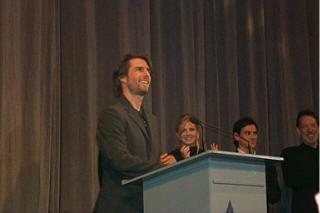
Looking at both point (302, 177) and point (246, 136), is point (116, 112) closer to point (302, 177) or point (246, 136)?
point (246, 136)

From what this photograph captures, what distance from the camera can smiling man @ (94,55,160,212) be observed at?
3.44m

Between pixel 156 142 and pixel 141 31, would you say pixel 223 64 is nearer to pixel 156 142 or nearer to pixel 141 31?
pixel 141 31

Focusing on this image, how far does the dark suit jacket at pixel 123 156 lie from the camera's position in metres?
3.42

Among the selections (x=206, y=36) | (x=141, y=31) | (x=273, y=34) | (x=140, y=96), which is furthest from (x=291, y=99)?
(x=140, y=96)

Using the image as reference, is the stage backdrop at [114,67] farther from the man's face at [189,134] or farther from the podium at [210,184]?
the podium at [210,184]

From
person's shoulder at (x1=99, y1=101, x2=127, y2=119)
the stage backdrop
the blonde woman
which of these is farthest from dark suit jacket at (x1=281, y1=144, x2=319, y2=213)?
person's shoulder at (x1=99, y1=101, x2=127, y2=119)

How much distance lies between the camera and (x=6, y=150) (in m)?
4.78

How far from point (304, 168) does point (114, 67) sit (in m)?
1.64

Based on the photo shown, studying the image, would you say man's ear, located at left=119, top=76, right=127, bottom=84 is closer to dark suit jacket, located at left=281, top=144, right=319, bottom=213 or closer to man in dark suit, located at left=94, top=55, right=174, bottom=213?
man in dark suit, located at left=94, top=55, right=174, bottom=213

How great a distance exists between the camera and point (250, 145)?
16.4ft

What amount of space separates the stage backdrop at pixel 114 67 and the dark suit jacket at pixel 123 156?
1.39 m

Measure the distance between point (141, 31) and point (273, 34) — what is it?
1.73 meters

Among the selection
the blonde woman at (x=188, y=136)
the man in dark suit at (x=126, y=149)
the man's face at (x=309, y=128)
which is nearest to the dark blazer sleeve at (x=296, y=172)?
the man's face at (x=309, y=128)

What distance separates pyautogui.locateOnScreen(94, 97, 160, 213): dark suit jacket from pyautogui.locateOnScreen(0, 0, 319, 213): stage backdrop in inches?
54.7
